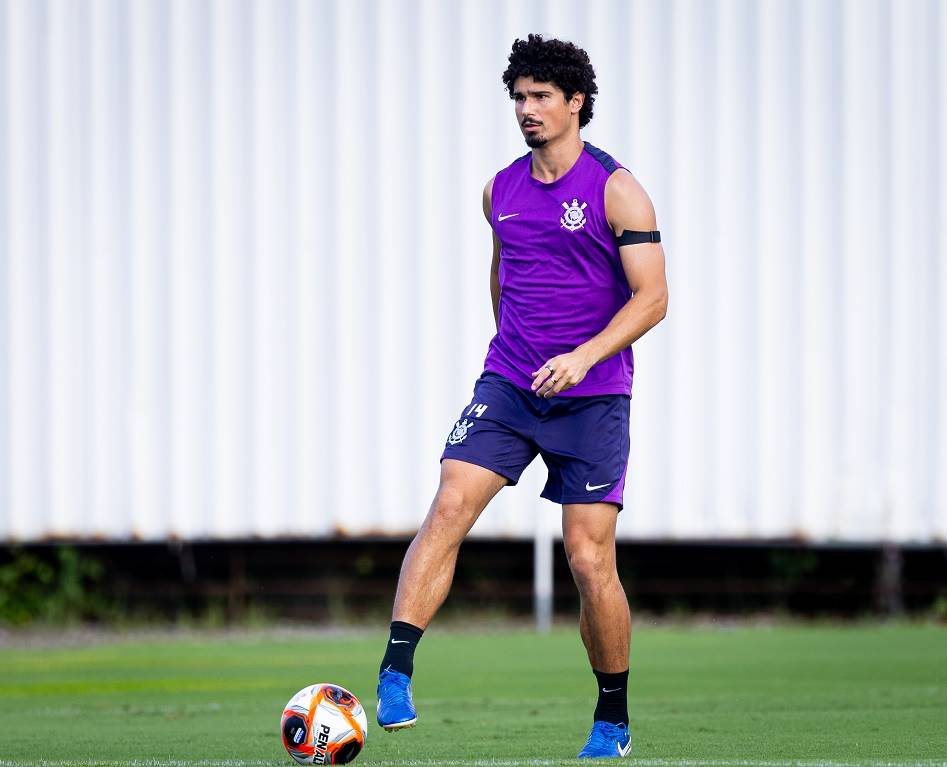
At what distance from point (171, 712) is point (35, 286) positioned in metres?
4.43

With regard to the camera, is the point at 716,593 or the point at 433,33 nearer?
the point at 433,33

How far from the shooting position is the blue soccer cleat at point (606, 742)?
14.9 ft

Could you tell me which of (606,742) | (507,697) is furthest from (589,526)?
(507,697)

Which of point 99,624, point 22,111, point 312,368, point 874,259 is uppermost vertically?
point 22,111

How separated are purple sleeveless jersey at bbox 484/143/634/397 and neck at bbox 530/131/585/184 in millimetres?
20

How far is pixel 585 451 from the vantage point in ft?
15.1

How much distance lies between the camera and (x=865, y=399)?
994cm

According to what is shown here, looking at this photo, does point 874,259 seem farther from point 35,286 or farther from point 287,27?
point 35,286

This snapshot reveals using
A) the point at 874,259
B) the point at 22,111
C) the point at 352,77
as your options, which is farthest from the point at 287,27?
the point at 874,259

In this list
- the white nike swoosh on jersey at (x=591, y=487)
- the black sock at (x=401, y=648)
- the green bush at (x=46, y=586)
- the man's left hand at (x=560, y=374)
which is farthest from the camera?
the green bush at (x=46, y=586)

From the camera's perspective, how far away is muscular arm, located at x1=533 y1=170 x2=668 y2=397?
4484mm

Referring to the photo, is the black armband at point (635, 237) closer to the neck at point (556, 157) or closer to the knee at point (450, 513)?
the neck at point (556, 157)

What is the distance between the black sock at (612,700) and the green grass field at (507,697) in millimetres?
Result: 123

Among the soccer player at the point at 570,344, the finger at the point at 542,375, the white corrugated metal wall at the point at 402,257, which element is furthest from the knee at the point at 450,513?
the white corrugated metal wall at the point at 402,257
